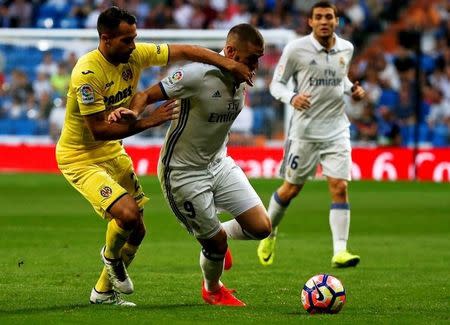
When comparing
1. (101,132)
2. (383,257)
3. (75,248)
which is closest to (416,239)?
(383,257)

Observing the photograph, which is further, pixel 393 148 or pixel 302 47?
pixel 393 148

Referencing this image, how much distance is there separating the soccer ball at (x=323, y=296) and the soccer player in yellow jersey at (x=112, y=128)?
4.50ft

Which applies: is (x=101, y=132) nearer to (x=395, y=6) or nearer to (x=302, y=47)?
(x=302, y=47)

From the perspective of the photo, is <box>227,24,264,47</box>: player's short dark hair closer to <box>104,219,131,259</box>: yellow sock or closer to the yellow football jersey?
the yellow football jersey

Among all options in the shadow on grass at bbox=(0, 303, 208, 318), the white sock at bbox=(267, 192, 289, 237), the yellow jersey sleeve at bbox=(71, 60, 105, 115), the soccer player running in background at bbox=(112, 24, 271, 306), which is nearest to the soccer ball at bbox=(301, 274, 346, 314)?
the soccer player running in background at bbox=(112, 24, 271, 306)

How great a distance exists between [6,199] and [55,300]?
35.1ft

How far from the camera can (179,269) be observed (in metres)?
11.4

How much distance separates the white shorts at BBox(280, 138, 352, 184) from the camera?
12.2 m

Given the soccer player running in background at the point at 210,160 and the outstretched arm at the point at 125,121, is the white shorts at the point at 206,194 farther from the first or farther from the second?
the outstretched arm at the point at 125,121

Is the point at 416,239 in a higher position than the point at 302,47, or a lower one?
lower

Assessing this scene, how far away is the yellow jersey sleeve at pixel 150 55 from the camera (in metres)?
8.97

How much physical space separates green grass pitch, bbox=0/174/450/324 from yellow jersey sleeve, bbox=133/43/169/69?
1.86 meters

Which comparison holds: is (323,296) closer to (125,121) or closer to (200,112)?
(200,112)

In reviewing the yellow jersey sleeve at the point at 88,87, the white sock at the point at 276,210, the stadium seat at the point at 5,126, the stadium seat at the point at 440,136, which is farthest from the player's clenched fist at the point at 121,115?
the stadium seat at the point at 440,136
